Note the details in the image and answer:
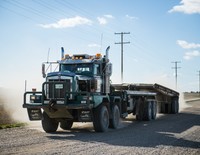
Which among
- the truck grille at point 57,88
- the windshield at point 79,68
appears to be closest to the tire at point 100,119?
the truck grille at point 57,88

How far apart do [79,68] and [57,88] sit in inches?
74.4

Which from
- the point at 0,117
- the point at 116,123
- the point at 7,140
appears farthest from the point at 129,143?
the point at 0,117

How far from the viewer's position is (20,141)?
1166 centimetres

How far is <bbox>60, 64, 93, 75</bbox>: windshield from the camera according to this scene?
612 inches

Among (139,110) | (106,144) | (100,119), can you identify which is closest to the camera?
(106,144)

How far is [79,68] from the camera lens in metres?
15.7

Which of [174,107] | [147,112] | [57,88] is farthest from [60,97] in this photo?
[174,107]

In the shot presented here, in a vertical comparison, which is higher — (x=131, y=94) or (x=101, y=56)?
(x=101, y=56)

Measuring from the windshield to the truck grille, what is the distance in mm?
1518

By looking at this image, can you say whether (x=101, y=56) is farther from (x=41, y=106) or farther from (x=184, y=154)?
(x=184, y=154)

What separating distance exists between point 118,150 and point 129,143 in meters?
1.44

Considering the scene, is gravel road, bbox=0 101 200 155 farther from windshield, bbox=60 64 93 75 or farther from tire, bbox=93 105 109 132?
windshield, bbox=60 64 93 75

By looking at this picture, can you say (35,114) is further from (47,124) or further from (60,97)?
(60,97)

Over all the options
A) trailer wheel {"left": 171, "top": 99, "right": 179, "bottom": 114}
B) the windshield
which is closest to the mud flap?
the windshield
